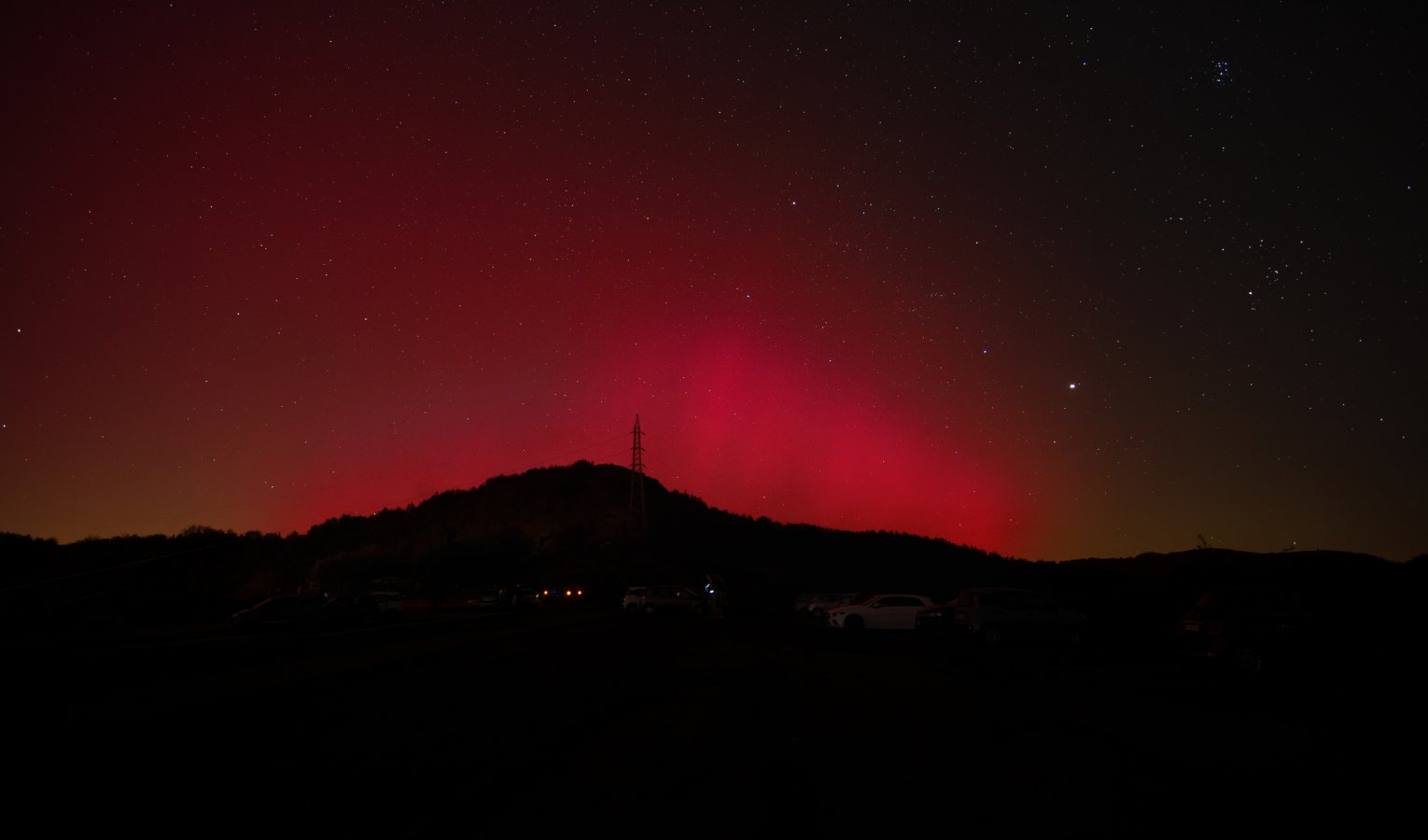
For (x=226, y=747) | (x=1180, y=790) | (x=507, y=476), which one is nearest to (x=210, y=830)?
(x=226, y=747)

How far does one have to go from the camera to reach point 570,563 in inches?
3204

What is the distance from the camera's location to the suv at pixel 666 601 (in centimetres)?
4278

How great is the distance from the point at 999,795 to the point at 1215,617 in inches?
471

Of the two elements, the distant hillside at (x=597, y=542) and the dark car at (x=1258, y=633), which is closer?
the dark car at (x=1258, y=633)

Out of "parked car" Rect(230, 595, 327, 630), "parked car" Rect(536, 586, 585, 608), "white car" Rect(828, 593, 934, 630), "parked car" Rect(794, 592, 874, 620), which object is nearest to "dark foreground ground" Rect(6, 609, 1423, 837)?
"parked car" Rect(230, 595, 327, 630)

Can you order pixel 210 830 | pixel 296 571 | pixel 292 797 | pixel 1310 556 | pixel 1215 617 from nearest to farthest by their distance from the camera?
pixel 210 830
pixel 292 797
pixel 1215 617
pixel 1310 556
pixel 296 571

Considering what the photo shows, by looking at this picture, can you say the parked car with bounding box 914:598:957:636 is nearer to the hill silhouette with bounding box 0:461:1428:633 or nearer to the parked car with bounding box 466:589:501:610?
the hill silhouette with bounding box 0:461:1428:633

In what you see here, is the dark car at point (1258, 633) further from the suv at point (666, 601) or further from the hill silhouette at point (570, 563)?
the suv at point (666, 601)

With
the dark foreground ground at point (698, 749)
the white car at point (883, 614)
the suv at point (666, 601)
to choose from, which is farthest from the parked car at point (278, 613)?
the white car at point (883, 614)

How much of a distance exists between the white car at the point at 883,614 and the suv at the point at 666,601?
12.7 meters

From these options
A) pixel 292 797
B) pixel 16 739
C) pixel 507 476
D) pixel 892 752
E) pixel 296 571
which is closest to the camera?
pixel 292 797

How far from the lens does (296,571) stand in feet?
297

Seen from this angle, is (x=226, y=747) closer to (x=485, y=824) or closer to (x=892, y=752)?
(x=485, y=824)

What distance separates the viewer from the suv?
4278 centimetres
